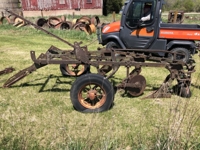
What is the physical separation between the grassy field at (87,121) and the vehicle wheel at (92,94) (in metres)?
0.14

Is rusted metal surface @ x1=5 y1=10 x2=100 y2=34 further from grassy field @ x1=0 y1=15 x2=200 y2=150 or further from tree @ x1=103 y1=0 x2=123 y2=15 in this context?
tree @ x1=103 y1=0 x2=123 y2=15

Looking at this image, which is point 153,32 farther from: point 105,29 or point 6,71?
point 6,71

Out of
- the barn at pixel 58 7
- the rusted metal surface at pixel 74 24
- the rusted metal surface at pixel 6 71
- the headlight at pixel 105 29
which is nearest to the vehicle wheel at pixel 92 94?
the rusted metal surface at pixel 6 71

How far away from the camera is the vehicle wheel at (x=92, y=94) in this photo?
3482mm

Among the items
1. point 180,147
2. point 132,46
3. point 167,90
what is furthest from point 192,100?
point 132,46

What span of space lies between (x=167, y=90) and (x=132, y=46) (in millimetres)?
2785

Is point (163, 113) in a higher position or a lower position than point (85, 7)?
lower

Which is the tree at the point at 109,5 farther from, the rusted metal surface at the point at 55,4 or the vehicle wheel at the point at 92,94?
the vehicle wheel at the point at 92,94

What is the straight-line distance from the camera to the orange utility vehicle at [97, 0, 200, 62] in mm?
6180

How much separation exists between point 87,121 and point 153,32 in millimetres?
4007

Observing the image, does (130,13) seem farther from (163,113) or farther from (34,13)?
(34,13)

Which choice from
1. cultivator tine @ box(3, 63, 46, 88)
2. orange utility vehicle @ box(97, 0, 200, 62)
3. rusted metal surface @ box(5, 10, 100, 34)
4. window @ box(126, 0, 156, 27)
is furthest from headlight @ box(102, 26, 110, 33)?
rusted metal surface @ box(5, 10, 100, 34)

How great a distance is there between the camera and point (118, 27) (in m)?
6.81

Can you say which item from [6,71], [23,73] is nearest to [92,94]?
[23,73]
